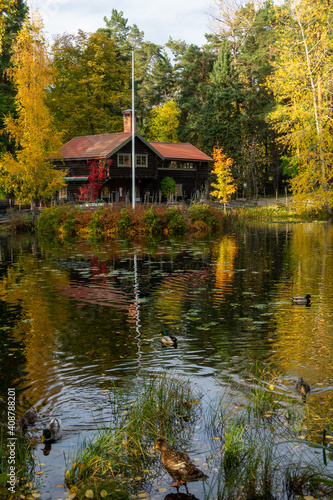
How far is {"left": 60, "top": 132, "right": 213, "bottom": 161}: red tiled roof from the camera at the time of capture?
44.6 metres

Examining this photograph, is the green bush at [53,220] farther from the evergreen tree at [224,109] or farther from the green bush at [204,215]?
the evergreen tree at [224,109]

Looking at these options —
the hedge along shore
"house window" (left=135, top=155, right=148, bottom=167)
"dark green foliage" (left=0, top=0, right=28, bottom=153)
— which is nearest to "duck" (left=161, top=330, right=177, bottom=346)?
the hedge along shore

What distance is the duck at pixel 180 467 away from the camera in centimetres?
463

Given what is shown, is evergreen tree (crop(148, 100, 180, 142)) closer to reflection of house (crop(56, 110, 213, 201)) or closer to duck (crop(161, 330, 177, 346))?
reflection of house (crop(56, 110, 213, 201))

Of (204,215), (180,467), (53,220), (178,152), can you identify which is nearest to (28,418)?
(180,467)

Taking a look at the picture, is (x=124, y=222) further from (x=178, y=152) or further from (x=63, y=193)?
(x=178, y=152)

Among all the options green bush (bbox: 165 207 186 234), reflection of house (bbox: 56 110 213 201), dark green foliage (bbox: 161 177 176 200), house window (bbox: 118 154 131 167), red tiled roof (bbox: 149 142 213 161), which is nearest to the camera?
green bush (bbox: 165 207 186 234)

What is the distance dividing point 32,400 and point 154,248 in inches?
683

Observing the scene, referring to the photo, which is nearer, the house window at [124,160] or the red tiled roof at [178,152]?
the house window at [124,160]

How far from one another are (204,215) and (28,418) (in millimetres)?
27877

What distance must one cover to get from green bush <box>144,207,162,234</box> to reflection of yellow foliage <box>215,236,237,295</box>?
17.8ft

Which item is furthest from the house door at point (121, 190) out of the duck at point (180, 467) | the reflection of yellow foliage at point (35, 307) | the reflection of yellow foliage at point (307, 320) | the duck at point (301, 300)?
the duck at point (180, 467)

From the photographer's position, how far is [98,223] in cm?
3112

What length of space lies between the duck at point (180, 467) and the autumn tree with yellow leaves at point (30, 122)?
32062 mm
